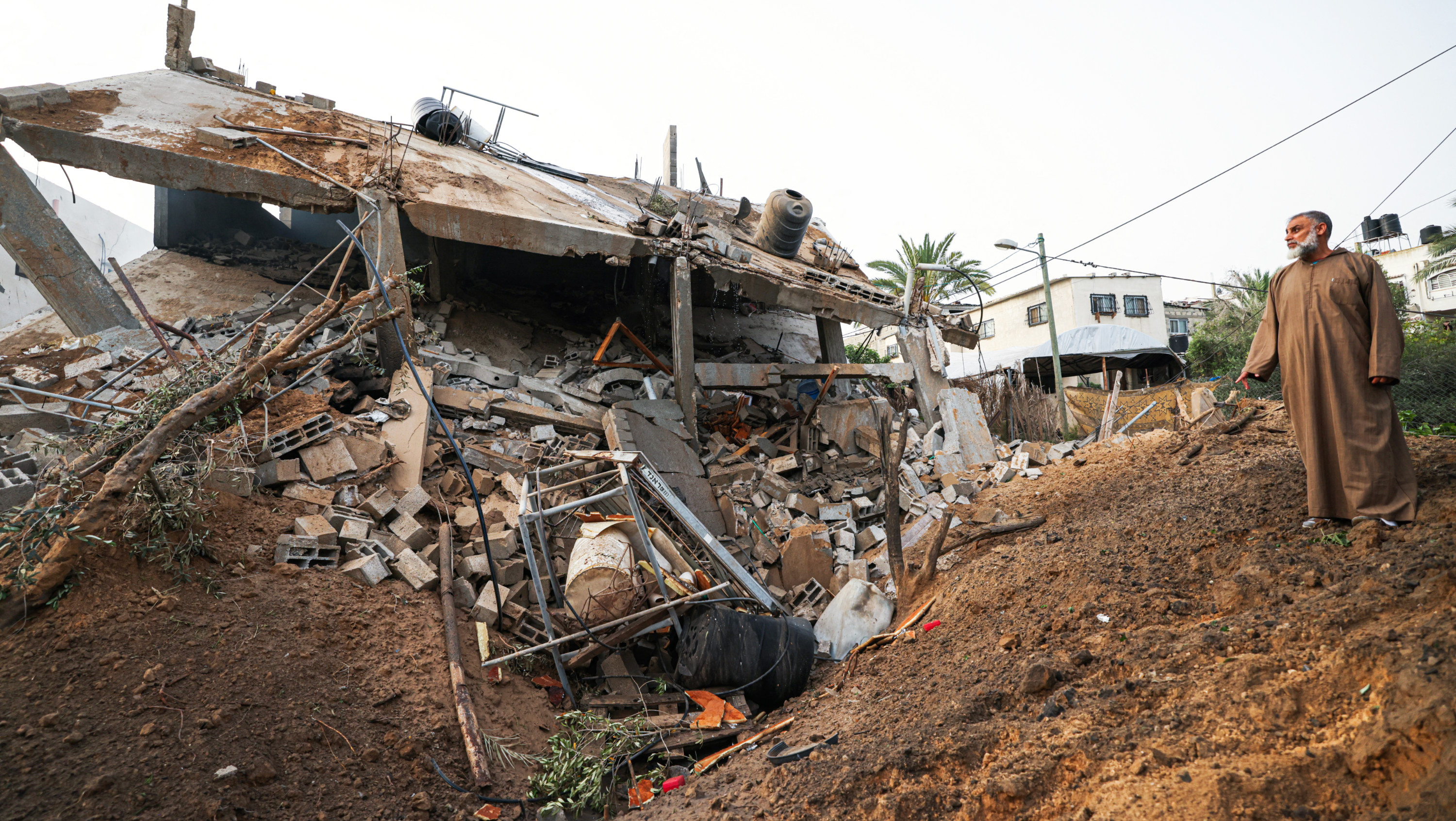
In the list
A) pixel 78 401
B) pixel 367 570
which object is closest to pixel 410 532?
pixel 367 570

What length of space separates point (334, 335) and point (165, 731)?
5.92 metres

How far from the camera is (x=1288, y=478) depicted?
4695mm

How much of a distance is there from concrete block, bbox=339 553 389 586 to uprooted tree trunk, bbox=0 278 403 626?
1.40 meters

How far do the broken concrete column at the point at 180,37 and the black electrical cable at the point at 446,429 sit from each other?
236 inches

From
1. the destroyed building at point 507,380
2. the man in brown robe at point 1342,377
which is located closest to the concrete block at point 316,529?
the destroyed building at point 507,380

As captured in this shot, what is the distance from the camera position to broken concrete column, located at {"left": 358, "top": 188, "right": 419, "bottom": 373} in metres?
7.77

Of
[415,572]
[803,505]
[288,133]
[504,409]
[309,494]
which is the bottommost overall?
[803,505]

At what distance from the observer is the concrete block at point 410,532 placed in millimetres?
5707

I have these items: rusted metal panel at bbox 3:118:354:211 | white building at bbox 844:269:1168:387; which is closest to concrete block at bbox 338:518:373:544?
rusted metal panel at bbox 3:118:354:211

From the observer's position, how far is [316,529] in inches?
208

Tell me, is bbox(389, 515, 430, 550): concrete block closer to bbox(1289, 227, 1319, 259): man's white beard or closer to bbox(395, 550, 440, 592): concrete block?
bbox(395, 550, 440, 592): concrete block

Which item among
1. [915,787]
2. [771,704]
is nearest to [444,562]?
[771,704]

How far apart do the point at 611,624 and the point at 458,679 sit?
106cm

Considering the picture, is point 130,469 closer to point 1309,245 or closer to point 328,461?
point 328,461
